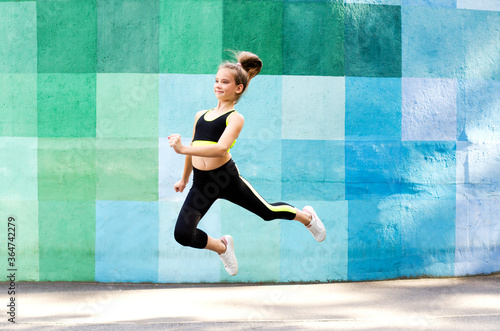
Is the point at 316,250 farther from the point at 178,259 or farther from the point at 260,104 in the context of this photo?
the point at 260,104

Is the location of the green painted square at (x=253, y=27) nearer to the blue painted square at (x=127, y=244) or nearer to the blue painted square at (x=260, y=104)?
the blue painted square at (x=260, y=104)

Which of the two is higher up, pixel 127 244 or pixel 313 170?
pixel 313 170

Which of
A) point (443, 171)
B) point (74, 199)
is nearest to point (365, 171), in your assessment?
point (443, 171)

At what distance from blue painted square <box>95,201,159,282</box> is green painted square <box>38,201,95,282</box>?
0.10 m

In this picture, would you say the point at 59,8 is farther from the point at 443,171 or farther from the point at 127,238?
the point at 443,171

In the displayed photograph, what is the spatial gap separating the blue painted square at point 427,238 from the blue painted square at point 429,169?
0.36 feet

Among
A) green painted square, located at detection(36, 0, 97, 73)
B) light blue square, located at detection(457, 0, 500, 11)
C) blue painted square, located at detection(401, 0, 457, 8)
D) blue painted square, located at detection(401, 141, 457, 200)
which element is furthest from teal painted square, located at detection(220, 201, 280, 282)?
light blue square, located at detection(457, 0, 500, 11)

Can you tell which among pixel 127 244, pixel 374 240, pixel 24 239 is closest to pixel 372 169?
pixel 374 240

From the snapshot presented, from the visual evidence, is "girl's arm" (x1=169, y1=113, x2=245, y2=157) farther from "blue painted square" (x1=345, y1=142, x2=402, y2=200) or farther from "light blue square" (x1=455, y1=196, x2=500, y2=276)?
"light blue square" (x1=455, y1=196, x2=500, y2=276)

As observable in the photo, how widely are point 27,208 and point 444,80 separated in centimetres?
527

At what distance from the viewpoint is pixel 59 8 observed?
6547 millimetres

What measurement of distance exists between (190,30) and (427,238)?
12.4ft

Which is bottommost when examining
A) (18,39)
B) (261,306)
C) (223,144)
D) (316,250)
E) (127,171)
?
(261,306)

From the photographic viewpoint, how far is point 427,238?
681 centimetres
